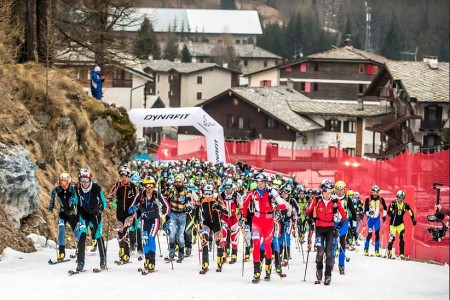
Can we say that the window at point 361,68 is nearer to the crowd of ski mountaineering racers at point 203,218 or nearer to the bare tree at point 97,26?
the bare tree at point 97,26

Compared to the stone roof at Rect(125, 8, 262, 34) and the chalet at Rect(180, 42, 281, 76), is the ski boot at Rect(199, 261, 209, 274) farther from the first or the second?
the stone roof at Rect(125, 8, 262, 34)

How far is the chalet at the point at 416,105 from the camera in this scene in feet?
226

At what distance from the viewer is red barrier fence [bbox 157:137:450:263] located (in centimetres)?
2505

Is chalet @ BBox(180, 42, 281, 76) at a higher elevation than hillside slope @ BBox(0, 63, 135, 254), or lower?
lower

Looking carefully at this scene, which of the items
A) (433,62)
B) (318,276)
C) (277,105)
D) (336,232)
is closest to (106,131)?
(336,232)

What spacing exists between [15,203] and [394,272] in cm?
794

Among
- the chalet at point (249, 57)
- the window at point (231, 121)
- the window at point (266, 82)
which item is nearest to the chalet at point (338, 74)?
the window at point (266, 82)

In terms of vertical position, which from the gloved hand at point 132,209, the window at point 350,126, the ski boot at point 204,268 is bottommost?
the window at point 350,126

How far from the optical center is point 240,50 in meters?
159

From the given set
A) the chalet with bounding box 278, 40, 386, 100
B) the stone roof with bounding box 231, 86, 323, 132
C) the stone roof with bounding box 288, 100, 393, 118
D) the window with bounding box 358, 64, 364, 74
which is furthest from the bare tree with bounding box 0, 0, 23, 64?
the window with bounding box 358, 64, 364, 74

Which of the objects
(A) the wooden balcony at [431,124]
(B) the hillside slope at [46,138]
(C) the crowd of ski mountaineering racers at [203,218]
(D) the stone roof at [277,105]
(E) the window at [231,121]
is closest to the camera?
(C) the crowd of ski mountaineering racers at [203,218]

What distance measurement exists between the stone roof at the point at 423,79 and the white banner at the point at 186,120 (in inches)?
1115

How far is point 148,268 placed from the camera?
17.1m

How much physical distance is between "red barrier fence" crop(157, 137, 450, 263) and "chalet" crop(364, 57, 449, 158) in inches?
488
